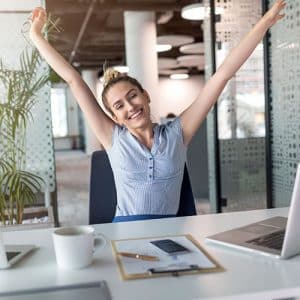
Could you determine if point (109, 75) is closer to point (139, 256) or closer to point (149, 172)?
point (149, 172)

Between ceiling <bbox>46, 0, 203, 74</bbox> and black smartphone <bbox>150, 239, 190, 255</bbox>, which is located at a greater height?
ceiling <bbox>46, 0, 203, 74</bbox>

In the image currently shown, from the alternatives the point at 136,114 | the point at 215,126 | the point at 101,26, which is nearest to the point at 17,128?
the point at 136,114

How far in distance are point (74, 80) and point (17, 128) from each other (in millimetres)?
1480

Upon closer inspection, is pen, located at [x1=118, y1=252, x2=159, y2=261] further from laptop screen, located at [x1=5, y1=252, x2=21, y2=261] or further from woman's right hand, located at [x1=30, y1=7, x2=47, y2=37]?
woman's right hand, located at [x1=30, y1=7, x2=47, y2=37]

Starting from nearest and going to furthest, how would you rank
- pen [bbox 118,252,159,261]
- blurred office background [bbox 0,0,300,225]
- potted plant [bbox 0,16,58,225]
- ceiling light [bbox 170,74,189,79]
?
pen [bbox 118,252,159,261]
potted plant [bbox 0,16,58,225]
blurred office background [bbox 0,0,300,225]
ceiling light [bbox 170,74,189,79]

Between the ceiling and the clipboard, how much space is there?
229cm

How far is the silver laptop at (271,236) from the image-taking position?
40.4 inches

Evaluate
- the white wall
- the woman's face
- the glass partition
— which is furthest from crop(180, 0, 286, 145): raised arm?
Result: the white wall

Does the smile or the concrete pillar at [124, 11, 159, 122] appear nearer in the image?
the smile

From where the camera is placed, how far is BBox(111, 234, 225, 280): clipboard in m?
1.02

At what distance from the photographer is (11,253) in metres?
1.23

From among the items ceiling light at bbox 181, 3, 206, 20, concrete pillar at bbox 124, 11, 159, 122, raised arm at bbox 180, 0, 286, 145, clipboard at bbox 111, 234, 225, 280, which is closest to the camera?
clipboard at bbox 111, 234, 225, 280

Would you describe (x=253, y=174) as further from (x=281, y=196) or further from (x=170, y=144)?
(x=170, y=144)

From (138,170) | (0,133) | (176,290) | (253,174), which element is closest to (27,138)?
(0,133)
